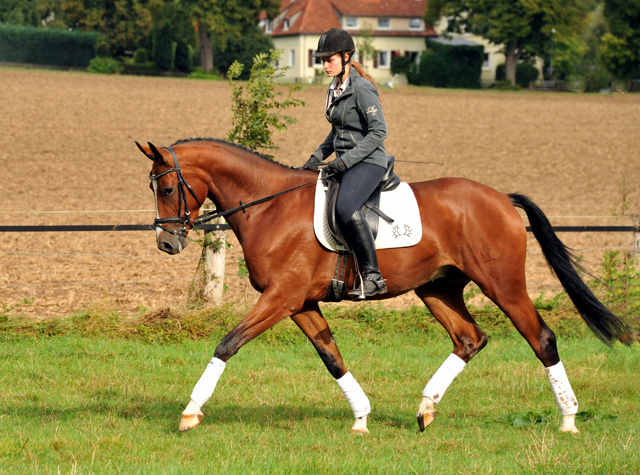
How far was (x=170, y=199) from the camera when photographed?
607 centimetres

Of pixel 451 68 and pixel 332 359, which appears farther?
pixel 451 68

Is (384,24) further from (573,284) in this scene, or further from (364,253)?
(364,253)

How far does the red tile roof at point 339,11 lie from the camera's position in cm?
8200

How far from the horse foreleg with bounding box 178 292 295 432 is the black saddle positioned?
0.67m

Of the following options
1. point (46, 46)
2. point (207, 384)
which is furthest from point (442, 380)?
point (46, 46)

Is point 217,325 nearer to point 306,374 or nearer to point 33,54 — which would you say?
point 306,374

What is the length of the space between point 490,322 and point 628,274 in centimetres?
192

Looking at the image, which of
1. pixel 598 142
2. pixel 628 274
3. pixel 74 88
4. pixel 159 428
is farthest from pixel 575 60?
pixel 159 428

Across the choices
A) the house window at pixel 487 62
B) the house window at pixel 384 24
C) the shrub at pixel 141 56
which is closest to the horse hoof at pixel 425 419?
the shrub at pixel 141 56

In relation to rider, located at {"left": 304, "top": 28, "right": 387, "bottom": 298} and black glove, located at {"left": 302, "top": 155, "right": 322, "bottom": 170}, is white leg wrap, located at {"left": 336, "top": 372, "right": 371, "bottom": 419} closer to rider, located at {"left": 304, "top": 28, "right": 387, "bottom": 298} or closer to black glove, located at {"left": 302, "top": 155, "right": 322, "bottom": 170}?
rider, located at {"left": 304, "top": 28, "right": 387, "bottom": 298}

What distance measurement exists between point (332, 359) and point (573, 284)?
2273 mm

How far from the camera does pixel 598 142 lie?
1297 inches

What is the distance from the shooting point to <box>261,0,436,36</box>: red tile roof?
82.0 m

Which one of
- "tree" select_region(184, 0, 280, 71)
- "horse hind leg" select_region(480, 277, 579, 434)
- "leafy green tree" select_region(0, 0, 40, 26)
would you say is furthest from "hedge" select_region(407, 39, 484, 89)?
"horse hind leg" select_region(480, 277, 579, 434)
